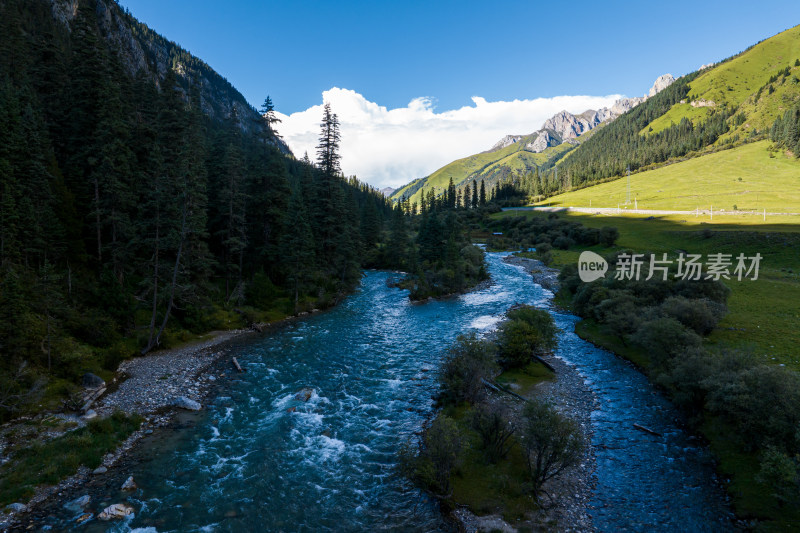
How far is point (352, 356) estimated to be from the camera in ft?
94.6

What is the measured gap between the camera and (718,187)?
12525 cm

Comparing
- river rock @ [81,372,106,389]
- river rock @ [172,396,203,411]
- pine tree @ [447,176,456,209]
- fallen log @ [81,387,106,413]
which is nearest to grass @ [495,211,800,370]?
river rock @ [172,396,203,411]

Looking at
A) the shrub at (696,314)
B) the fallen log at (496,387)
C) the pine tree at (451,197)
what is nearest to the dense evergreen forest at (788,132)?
the pine tree at (451,197)

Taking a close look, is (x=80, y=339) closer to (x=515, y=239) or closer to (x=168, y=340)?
(x=168, y=340)

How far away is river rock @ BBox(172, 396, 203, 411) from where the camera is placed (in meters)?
20.6

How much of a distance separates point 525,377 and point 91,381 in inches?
1095

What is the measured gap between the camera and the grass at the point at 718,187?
95.4 m

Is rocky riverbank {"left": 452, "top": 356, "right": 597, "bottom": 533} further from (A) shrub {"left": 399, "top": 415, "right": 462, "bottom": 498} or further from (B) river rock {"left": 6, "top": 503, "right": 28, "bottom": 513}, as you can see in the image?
(B) river rock {"left": 6, "top": 503, "right": 28, "bottom": 513}

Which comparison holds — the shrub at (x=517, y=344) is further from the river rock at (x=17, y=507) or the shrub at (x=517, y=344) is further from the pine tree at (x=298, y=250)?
the river rock at (x=17, y=507)

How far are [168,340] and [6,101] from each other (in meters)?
22.8

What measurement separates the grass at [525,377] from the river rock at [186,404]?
62.4 feet

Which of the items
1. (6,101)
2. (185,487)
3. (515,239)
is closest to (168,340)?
(185,487)

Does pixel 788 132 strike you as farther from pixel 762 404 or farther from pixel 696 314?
pixel 762 404

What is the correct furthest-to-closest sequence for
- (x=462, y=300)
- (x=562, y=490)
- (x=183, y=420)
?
(x=462, y=300) < (x=183, y=420) < (x=562, y=490)
